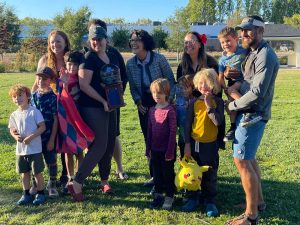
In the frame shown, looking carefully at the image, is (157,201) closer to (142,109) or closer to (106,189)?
(106,189)

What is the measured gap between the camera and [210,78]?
433 centimetres

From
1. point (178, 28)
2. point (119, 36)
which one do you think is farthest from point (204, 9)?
point (119, 36)

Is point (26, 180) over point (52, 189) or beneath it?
over

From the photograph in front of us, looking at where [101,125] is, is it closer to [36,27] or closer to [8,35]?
[8,35]

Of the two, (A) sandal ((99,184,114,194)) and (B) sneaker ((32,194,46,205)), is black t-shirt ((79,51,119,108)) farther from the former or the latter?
(B) sneaker ((32,194,46,205))

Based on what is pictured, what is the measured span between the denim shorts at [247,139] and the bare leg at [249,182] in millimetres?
81

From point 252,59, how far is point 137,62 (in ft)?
5.80

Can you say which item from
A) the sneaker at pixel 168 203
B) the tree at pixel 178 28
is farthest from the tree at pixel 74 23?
the sneaker at pixel 168 203

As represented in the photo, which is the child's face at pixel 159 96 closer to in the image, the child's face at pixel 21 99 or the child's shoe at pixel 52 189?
the child's face at pixel 21 99

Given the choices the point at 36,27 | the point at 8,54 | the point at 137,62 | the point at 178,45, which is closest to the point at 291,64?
the point at 178,45

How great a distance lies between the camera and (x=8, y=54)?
4391 cm

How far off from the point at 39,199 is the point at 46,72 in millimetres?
1480

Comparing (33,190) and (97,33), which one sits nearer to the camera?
(97,33)

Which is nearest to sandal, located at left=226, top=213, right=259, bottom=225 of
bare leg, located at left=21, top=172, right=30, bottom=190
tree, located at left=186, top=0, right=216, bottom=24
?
bare leg, located at left=21, top=172, right=30, bottom=190
